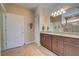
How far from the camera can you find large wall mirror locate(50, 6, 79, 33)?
2543mm

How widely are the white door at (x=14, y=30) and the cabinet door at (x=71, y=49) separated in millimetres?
1312

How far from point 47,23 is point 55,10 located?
46 cm

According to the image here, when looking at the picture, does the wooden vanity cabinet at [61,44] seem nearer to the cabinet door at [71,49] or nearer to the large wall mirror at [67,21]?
the cabinet door at [71,49]

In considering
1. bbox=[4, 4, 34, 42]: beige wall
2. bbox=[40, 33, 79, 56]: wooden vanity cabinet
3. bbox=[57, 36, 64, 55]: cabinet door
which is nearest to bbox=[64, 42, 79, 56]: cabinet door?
bbox=[40, 33, 79, 56]: wooden vanity cabinet

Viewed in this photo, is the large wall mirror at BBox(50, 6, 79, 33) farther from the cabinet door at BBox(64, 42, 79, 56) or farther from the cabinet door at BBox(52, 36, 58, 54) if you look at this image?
the cabinet door at BBox(64, 42, 79, 56)

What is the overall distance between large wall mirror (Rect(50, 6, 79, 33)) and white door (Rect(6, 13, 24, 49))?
0.94m

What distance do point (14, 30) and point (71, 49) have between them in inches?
65.0

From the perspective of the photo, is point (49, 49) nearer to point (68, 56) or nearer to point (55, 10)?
point (68, 56)

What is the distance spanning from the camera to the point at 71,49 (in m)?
2.38

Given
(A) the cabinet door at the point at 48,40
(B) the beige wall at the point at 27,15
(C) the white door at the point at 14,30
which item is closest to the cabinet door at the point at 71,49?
(A) the cabinet door at the point at 48,40

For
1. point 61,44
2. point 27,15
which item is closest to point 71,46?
point 61,44

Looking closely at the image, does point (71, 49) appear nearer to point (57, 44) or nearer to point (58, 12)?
point (57, 44)

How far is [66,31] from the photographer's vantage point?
268cm

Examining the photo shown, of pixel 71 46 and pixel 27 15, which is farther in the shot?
pixel 27 15
